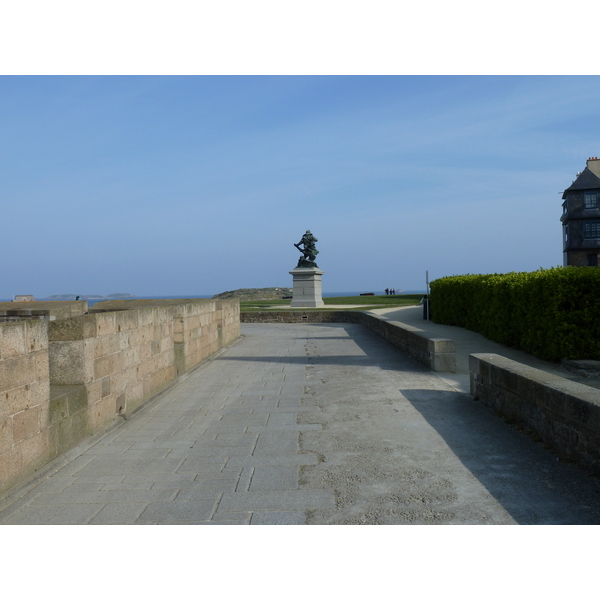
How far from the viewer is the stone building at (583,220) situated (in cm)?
4397

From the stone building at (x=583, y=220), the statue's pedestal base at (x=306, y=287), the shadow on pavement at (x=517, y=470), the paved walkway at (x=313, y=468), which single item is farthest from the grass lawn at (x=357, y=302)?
the shadow on pavement at (x=517, y=470)

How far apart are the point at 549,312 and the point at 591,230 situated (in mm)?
38189

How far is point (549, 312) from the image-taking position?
34.3 ft

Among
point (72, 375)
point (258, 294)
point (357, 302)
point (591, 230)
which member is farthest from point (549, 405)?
point (258, 294)

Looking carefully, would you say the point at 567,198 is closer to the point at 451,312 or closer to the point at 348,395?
the point at 451,312

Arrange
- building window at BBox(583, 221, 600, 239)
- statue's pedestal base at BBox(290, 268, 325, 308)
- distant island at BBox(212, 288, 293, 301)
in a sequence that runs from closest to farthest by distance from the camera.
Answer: statue's pedestal base at BBox(290, 268, 325, 308) < building window at BBox(583, 221, 600, 239) < distant island at BBox(212, 288, 293, 301)

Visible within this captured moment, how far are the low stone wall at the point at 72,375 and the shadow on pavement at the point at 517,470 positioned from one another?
3328 millimetres

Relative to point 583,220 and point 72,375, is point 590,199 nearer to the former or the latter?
point 583,220

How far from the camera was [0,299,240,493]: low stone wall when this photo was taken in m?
4.19

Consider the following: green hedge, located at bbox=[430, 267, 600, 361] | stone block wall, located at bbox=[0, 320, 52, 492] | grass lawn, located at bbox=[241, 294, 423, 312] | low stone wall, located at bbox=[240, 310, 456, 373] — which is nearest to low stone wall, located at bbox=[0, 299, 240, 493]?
stone block wall, located at bbox=[0, 320, 52, 492]

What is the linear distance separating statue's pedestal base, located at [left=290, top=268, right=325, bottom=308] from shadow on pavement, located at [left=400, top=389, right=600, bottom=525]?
25.9 m

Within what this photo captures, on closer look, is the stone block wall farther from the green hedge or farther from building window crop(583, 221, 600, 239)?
building window crop(583, 221, 600, 239)

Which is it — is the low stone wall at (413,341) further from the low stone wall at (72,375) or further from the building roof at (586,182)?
the building roof at (586,182)

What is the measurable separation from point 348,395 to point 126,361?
9.25ft
